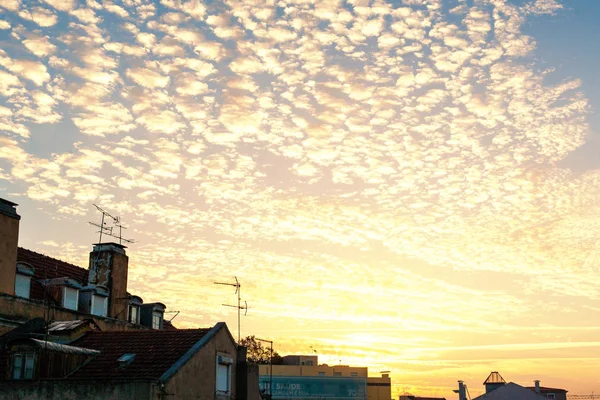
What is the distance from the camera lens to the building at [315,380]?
5054 inches

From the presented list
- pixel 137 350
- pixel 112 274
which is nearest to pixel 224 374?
pixel 137 350

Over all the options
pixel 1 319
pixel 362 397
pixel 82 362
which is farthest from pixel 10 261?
pixel 362 397

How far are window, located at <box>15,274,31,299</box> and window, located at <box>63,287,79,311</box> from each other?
2.45 m

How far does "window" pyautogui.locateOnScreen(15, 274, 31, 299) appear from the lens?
119 feet

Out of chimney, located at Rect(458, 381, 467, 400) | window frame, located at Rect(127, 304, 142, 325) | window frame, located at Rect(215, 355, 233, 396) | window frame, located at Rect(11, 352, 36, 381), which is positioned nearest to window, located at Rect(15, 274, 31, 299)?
window frame, located at Rect(11, 352, 36, 381)

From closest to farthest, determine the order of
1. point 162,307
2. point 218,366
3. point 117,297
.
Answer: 1. point 218,366
2. point 117,297
3. point 162,307

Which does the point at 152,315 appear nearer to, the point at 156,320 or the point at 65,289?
the point at 156,320

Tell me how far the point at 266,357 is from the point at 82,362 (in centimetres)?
9781

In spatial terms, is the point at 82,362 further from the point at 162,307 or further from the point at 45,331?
the point at 162,307

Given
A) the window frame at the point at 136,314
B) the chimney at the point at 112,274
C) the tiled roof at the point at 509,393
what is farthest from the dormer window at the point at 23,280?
the tiled roof at the point at 509,393

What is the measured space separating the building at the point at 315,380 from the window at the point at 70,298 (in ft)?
265

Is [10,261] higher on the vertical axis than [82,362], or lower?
higher

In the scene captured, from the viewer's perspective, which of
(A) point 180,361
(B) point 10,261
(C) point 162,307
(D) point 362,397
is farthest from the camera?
(D) point 362,397

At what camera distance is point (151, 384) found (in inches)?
1075
